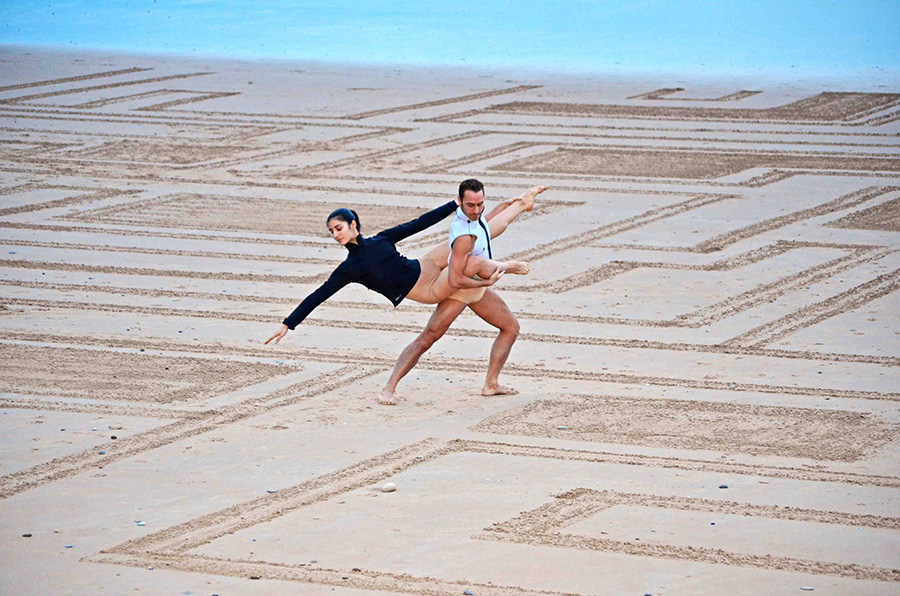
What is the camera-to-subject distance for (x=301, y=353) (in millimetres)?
11820

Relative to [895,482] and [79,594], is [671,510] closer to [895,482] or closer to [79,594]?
[895,482]

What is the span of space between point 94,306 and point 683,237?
21.2 ft

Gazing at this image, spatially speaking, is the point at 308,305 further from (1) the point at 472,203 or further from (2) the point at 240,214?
(2) the point at 240,214

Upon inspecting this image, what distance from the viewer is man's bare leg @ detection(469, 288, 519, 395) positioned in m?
10.5

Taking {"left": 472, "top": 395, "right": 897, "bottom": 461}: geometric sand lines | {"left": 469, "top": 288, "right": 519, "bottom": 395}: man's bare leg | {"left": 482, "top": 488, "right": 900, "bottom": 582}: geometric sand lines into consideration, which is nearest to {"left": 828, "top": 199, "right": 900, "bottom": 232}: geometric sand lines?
{"left": 472, "top": 395, "right": 897, "bottom": 461}: geometric sand lines

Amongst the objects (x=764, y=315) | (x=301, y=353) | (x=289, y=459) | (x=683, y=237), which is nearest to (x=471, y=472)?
(x=289, y=459)

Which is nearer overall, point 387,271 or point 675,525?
point 675,525

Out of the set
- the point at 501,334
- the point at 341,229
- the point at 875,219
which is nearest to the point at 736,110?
the point at 875,219

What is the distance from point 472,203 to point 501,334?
1.10m

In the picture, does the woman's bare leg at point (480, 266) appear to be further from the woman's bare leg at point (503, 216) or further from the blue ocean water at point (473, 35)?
the blue ocean water at point (473, 35)

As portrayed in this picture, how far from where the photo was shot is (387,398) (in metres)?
10.4

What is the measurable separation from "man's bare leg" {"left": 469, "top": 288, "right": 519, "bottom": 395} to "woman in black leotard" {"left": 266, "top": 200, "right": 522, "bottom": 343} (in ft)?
1.16

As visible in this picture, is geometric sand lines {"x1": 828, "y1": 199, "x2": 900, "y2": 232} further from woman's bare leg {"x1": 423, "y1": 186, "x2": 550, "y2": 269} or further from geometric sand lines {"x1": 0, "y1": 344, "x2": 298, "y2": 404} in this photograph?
geometric sand lines {"x1": 0, "y1": 344, "x2": 298, "y2": 404}

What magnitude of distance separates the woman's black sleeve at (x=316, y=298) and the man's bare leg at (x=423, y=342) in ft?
2.43
